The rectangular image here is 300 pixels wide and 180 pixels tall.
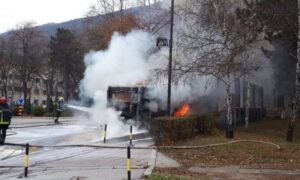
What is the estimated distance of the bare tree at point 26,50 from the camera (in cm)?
7138

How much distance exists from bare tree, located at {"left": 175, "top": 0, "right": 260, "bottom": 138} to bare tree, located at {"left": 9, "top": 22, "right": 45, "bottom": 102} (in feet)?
168

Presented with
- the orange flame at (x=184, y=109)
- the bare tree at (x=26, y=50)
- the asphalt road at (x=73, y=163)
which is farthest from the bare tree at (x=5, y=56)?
the asphalt road at (x=73, y=163)

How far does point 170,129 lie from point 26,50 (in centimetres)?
5545

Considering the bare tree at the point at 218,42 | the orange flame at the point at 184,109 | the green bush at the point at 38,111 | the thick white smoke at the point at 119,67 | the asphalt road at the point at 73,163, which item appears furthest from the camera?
the green bush at the point at 38,111

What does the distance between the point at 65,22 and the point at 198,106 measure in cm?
8720

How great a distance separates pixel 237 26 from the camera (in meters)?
22.0

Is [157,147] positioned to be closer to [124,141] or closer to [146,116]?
[124,141]

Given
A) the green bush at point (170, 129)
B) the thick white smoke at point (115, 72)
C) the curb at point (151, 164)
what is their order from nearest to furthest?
the curb at point (151, 164) → the green bush at point (170, 129) → the thick white smoke at point (115, 72)

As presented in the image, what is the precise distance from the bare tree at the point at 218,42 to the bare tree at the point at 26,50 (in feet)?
168

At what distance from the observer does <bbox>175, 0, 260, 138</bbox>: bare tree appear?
21500 millimetres

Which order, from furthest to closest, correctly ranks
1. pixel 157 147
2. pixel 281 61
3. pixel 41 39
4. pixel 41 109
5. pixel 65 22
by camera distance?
pixel 65 22, pixel 41 39, pixel 41 109, pixel 281 61, pixel 157 147

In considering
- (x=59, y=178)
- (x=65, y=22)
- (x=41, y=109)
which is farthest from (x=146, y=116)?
(x=65, y=22)

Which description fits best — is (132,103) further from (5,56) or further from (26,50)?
(5,56)

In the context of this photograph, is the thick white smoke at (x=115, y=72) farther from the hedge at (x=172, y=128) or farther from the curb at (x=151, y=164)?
the curb at (x=151, y=164)
